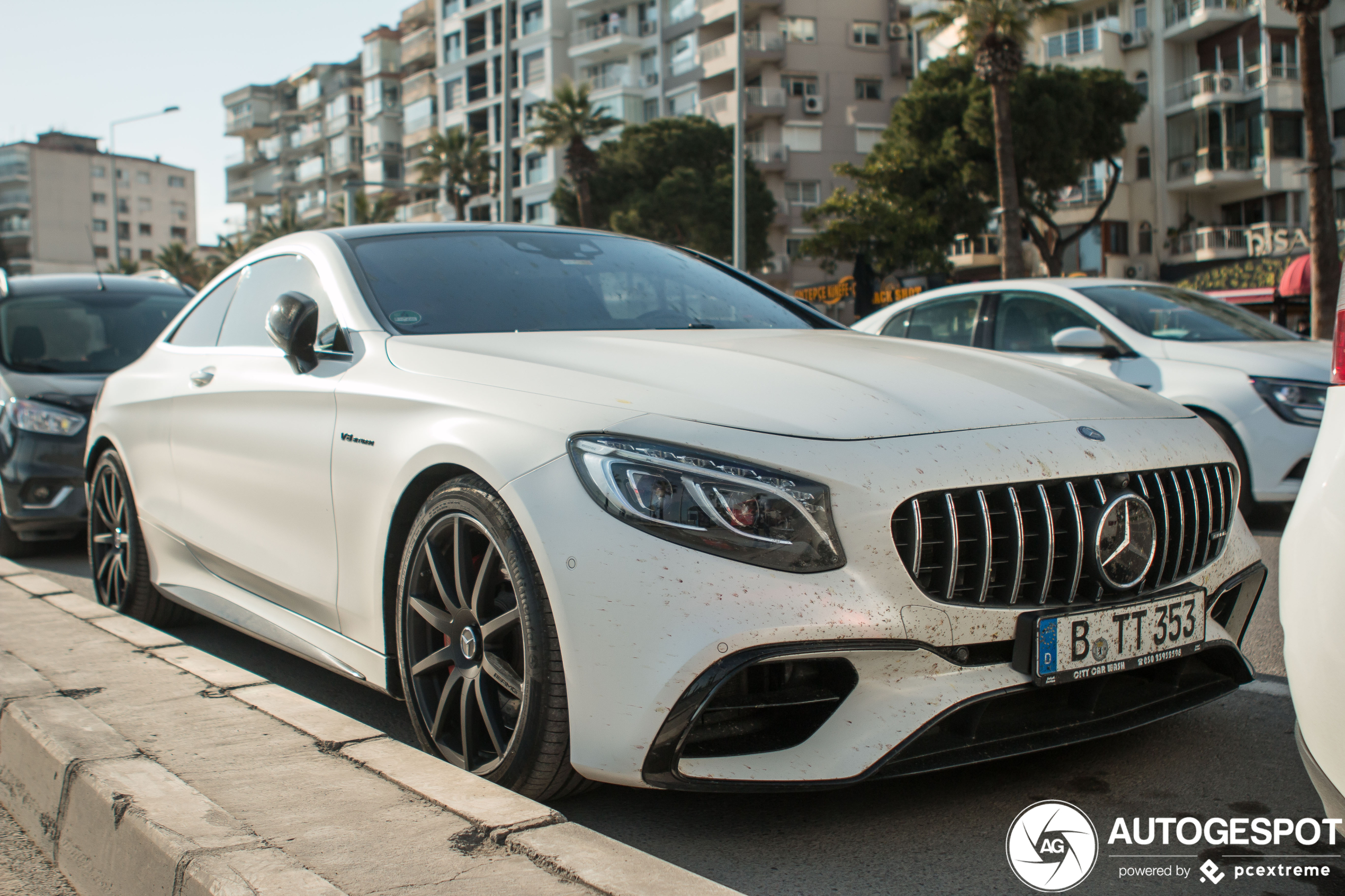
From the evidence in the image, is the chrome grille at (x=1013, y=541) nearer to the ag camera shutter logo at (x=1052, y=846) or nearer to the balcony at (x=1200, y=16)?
the ag camera shutter logo at (x=1052, y=846)

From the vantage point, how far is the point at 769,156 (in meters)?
54.7

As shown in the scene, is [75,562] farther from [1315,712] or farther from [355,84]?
[355,84]

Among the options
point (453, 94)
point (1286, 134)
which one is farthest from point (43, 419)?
point (453, 94)

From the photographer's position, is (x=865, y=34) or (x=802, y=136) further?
(x=865, y=34)

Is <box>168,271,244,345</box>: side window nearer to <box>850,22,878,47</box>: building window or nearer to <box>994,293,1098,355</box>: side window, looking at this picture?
<box>994,293,1098,355</box>: side window

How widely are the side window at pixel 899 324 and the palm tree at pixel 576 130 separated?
40.3 meters

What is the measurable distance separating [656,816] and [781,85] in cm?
5549

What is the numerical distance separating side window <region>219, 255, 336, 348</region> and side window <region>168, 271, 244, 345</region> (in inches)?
2.4

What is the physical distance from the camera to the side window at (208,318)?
460 cm

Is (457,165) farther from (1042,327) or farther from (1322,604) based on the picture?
(1322,604)

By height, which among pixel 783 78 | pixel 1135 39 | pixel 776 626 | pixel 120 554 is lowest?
pixel 120 554

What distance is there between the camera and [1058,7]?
28.8 meters

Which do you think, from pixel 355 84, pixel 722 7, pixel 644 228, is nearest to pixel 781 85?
pixel 722 7

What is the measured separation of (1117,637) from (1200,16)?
4478 cm
